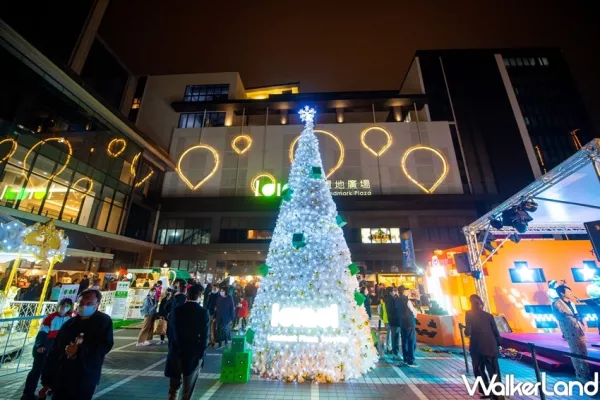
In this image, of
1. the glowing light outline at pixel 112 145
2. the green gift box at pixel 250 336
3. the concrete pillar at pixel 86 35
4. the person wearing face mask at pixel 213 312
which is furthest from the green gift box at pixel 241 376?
the concrete pillar at pixel 86 35

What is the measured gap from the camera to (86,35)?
2011 centimetres

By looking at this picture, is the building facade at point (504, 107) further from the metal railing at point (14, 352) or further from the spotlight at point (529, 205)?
the metal railing at point (14, 352)

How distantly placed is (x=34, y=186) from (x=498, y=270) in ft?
81.5

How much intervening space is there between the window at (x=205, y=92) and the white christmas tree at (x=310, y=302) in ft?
99.6

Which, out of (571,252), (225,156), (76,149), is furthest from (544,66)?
(76,149)

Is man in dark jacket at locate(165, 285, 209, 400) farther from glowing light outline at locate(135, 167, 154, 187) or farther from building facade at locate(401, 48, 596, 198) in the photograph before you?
building facade at locate(401, 48, 596, 198)

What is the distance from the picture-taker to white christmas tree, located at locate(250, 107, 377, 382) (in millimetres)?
5742

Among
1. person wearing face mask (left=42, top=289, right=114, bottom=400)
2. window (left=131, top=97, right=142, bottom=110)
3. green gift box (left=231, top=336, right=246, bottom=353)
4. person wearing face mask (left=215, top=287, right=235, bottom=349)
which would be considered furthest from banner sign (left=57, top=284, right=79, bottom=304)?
window (left=131, top=97, right=142, bottom=110)

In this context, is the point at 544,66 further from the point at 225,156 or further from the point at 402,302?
the point at 402,302

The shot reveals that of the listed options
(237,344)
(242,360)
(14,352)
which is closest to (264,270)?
(237,344)

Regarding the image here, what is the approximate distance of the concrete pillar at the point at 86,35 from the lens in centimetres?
1934

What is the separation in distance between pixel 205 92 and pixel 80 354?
35.2 m

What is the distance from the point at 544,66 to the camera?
1458 inches

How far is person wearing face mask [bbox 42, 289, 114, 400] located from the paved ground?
2391mm
